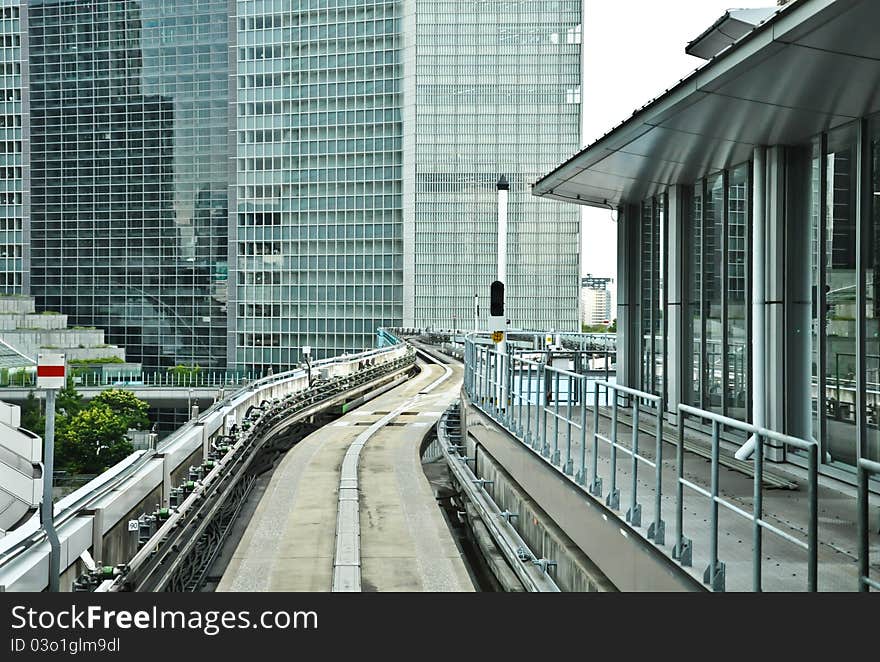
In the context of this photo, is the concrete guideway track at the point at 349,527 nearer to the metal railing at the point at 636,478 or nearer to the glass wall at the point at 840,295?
the metal railing at the point at 636,478

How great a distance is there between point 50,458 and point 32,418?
5066 centimetres

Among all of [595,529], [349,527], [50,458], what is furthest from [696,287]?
[50,458]

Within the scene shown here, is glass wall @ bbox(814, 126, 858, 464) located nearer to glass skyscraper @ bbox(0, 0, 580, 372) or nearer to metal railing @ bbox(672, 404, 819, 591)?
metal railing @ bbox(672, 404, 819, 591)

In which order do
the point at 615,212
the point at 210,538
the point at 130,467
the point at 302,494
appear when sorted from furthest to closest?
the point at 615,212 < the point at 302,494 < the point at 210,538 < the point at 130,467

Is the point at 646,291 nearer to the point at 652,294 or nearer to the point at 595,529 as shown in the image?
the point at 652,294

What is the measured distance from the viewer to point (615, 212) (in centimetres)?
1867

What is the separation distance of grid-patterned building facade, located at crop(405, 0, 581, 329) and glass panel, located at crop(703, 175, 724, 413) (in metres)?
96.5

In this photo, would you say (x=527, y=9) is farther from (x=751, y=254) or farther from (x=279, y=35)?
(x=751, y=254)

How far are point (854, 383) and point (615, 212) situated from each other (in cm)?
927

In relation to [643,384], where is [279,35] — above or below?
above

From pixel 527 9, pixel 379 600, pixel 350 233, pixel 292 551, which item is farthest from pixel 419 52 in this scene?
pixel 379 600

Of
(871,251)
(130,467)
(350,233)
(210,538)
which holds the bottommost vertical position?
(210,538)

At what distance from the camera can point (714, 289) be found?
46.2ft

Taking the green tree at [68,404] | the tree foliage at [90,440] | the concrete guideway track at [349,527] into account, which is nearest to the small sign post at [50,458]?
the concrete guideway track at [349,527]
